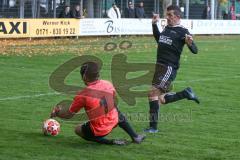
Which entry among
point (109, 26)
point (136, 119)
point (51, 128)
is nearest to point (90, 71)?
point (51, 128)

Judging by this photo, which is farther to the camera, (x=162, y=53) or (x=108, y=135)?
(x=162, y=53)

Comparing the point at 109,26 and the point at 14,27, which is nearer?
the point at 14,27

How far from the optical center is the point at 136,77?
17.7 metres

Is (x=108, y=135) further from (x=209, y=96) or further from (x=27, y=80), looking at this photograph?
(x=27, y=80)

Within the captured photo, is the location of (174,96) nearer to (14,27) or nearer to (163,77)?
(163,77)

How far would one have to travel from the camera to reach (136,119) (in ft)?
37.8

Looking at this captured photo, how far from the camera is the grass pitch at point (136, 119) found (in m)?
8.75

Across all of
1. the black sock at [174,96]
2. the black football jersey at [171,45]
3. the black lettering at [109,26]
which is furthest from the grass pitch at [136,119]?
the black lettering at [109,26]

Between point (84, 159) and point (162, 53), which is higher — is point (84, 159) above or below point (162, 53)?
below

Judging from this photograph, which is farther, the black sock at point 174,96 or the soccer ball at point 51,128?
the black sock at point 174,96

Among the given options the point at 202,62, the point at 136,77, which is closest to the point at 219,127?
the point at 136,77

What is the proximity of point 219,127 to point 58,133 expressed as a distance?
2.64 metres

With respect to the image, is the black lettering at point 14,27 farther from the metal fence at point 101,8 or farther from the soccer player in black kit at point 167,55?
the soccer player in black kit at point 167,55

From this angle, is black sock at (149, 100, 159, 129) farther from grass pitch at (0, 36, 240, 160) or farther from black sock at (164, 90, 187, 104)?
black sock at (164, 90, 187, 104)
